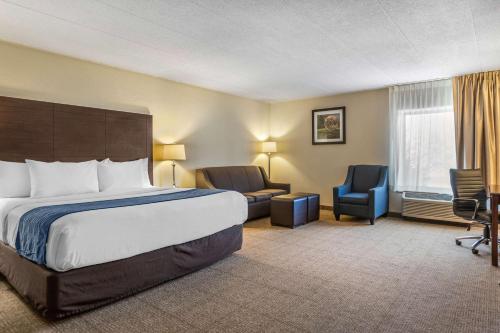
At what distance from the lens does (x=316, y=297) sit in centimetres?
253

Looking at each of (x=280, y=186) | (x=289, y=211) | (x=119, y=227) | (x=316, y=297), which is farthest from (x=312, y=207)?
(x=119, y=227)

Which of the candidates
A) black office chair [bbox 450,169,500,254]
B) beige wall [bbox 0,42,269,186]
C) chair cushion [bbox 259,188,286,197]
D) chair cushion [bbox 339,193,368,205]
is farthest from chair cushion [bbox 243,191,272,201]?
black office chair [bbox 450,169,500,254]

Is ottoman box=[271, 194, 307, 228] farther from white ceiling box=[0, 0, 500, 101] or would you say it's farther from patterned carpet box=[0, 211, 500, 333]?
white ceiling box=[0, 0, 500, 101]

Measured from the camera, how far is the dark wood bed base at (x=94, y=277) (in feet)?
7.00

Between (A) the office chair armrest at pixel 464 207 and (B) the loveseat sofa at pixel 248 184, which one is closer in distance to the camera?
(A) the office chair armrest at pixel 464 207

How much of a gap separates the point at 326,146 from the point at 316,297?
4.53 m

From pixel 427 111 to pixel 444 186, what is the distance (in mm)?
1330

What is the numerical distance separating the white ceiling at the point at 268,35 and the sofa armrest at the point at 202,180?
1.74 meters

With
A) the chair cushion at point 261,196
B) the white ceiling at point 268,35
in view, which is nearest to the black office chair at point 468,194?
the white ceiling at point 268,35

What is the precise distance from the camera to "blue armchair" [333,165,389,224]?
5176mm

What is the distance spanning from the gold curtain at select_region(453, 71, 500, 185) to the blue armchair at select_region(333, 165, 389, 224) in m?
1.25

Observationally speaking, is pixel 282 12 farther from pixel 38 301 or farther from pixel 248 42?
pixel 38 301

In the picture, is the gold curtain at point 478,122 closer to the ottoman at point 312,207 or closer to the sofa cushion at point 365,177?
the sofa cushion at point 365,177

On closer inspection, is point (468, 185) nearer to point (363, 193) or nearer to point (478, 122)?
point (478, 122)
